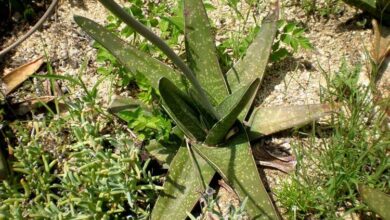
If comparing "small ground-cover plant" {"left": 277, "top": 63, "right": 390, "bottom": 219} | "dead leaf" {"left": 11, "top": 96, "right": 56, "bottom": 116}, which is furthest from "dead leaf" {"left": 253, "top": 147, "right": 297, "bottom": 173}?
"dead leaf" {"left": 11, "top": 96, "right": 56, "bottom": 116}

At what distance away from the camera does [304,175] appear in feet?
7.32

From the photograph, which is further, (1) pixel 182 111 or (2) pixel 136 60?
(2) pixel 136 60

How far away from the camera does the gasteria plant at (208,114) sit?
2.19 meters

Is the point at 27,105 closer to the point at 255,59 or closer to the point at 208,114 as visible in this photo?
the point at 208,114

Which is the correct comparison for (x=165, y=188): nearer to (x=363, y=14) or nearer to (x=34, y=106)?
(x=34, y=106)

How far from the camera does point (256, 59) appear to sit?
2.51 m

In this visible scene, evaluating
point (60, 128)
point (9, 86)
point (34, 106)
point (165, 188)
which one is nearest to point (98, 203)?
point (165, 188)

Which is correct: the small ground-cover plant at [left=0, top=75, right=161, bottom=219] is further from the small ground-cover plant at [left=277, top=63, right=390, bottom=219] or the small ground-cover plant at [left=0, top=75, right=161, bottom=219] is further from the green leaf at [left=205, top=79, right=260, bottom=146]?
the small ground-cover plant at [left=277, top=63, right=390, bottom=219]

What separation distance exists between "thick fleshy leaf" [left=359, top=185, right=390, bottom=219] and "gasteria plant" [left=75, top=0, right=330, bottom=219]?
0.39 m

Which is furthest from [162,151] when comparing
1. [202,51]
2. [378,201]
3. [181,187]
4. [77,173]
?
[378,201]

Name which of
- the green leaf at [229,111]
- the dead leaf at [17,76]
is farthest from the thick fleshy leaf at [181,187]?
the dead leaf at [17,76]

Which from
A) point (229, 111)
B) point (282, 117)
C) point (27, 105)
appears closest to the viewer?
point (229, 111)

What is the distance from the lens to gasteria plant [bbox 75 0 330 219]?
2186 millimetres

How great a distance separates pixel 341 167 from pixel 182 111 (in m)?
0.73
